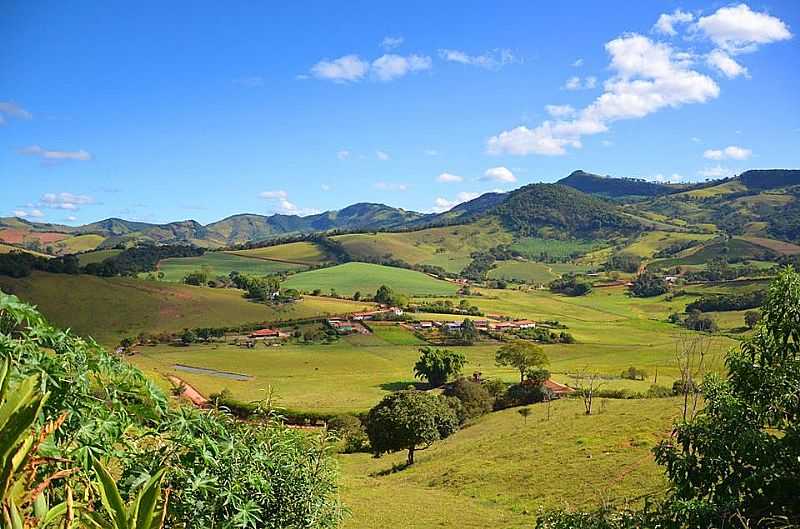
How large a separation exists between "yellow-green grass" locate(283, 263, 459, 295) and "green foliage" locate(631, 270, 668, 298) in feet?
181

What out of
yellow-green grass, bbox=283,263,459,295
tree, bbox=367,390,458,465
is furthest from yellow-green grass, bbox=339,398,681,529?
yellow-green grass, bbox=283,263,459,295

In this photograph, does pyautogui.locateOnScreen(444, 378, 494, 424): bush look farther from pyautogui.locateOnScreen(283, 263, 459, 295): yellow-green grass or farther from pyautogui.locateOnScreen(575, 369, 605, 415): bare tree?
pyautogui.locateOnScreen(283, 263, 459, 295): yellow-green grass

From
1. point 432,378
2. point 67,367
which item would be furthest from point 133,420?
point 432,378

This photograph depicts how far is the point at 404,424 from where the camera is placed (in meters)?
38.9

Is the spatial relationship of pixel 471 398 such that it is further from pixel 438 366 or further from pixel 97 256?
pixel 97 256

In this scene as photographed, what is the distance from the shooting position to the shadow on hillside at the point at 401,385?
241 ft

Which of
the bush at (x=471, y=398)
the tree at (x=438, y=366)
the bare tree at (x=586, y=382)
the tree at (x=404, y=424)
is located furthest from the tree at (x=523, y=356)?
the tree at (x=404, y=424)

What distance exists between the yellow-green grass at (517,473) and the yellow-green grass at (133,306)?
7791 centimetres

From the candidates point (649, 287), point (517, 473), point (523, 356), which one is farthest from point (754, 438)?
point (649, 287)

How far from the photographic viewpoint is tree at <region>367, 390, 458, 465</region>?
38.9 metres

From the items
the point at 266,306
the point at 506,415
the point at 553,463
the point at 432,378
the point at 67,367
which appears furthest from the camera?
the point at 266,306

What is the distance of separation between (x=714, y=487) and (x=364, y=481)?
2950 centimetres

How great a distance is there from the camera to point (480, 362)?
90.1 meters

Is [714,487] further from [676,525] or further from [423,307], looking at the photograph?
[423,307]
